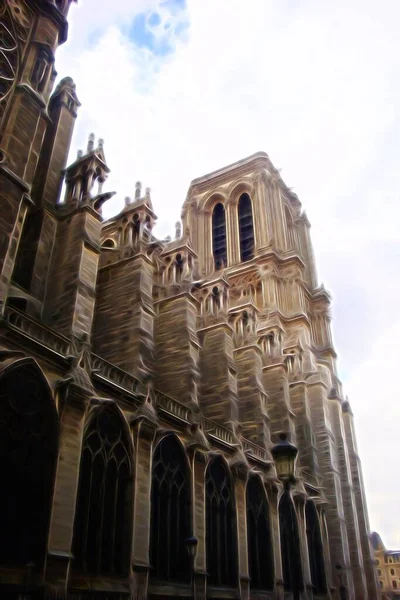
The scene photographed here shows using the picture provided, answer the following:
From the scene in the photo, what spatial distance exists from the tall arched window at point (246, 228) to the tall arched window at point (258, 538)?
78.1 feet

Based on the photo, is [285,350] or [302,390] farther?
[285,350]

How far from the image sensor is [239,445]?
76.5ft

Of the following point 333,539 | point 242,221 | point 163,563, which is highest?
point 242,221

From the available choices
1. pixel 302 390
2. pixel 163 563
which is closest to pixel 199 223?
pixel 302 390

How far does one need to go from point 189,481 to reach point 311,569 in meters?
12.7

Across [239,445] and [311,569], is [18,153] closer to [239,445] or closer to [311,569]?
[239,445]

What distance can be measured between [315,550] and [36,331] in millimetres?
20858

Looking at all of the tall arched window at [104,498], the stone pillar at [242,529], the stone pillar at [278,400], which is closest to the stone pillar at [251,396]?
the stone pillar at [278,400]

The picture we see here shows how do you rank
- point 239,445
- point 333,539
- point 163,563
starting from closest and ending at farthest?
point 163,563 → point 239,445 → point 333,539

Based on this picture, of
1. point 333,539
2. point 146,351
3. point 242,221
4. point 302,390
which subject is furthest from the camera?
point 242,221

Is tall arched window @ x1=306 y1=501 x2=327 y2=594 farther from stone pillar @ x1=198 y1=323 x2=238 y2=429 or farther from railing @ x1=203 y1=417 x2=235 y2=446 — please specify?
railing @ x1=203 y1=417 x2=235 y2=446

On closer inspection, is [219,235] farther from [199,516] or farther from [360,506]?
[199,516]

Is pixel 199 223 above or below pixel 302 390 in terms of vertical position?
above

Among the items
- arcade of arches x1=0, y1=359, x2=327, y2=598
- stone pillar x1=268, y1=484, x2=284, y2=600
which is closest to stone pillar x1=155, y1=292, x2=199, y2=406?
arcade of arches x1=0, y1=359, x2=327, y2=598
